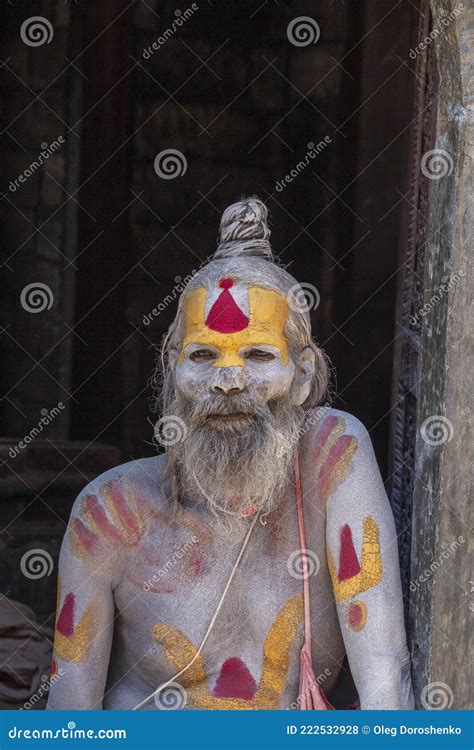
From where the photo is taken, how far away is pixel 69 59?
830cm

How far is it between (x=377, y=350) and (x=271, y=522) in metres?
3.24

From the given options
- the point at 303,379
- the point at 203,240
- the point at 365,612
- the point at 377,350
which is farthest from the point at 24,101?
the point at 365,612

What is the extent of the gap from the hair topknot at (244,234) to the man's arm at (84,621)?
0.92m

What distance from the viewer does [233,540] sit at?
463 cm

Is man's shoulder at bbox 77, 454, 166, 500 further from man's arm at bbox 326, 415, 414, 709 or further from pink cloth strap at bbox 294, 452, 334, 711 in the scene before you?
man's arm at bbox 326, 415, 414, 709

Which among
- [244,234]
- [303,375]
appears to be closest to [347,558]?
[303,375]

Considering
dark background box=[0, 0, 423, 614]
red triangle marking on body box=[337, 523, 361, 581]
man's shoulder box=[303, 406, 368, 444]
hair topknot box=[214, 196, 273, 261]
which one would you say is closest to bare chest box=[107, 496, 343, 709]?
red triangle marking on body box=[337, 523, 361, 581]

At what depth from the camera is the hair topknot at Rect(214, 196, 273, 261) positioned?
4.73 m

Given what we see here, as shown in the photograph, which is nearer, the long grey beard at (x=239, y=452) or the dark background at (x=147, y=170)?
the long grey beard at (x=239, y=452)

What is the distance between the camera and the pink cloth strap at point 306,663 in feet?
14.6

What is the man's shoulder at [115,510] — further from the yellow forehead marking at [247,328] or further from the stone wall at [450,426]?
the stone wall at [450,426]

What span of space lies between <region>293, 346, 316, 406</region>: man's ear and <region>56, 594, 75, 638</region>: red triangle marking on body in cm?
91

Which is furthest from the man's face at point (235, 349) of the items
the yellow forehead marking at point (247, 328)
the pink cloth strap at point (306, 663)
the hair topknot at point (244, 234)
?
the pink cloth strap at point (306, 663)

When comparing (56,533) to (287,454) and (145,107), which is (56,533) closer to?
(145,107)
